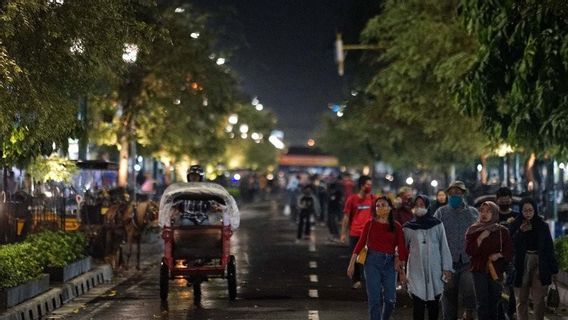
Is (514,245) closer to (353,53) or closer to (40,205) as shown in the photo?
(40,205)

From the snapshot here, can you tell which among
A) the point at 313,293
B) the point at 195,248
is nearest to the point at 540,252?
the point at 195,248

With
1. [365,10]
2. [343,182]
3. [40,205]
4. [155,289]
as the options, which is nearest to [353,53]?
[365,10]

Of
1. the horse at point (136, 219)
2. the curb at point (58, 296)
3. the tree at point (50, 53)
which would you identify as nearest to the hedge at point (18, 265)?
Result: the curb at point (58, 296)

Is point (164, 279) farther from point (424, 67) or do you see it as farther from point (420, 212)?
point (424, 67)

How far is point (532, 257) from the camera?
51.0 feet

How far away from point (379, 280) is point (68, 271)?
8.01 m

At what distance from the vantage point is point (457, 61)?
28578 mm

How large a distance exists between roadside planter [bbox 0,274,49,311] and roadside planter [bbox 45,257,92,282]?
1.13 meters

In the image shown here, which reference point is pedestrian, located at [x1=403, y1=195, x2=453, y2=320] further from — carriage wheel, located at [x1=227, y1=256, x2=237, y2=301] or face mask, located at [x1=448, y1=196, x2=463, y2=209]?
carriage wheel, located at [x1=227, y1=256, x2=237, y2=301]

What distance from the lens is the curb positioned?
54.9ft

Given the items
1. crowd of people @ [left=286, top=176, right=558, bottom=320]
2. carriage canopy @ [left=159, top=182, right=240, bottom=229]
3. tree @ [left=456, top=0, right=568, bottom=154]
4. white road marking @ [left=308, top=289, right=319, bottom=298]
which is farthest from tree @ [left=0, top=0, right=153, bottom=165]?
white road marking @ [left=308, top=289, right=319, bottom=298]

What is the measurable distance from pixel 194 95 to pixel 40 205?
14.1 m

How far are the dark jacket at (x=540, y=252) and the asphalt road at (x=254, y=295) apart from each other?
7.65 feet

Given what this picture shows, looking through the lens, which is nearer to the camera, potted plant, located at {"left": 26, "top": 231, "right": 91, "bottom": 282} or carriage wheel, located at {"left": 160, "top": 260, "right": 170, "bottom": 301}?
carriage wheel, located at {"left": 160, "top": 260, "right": 170, "bottom": 301}
